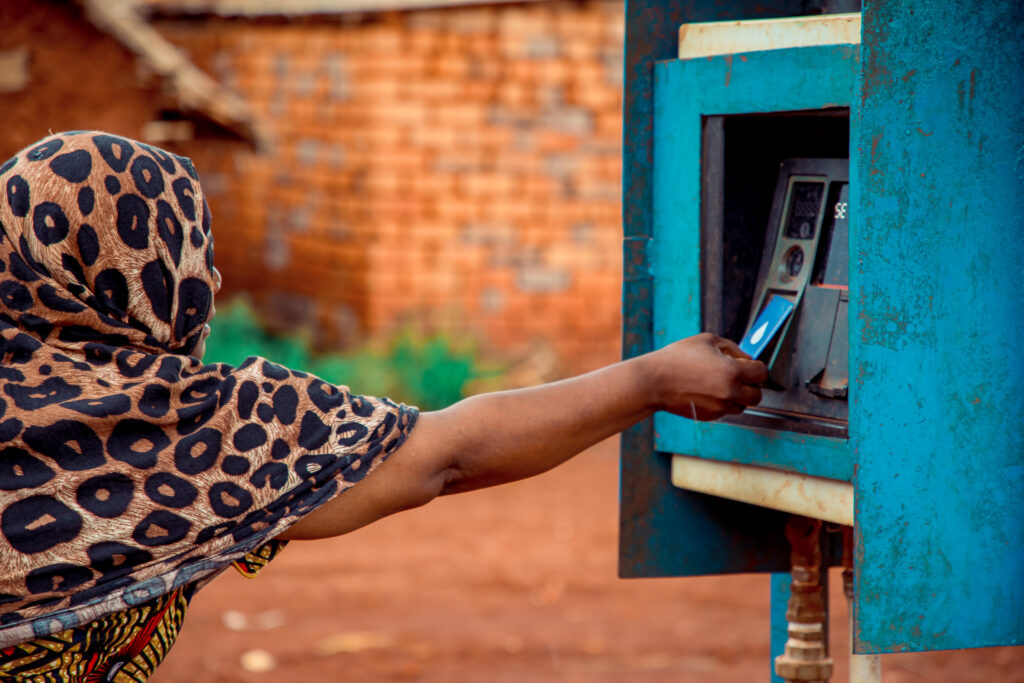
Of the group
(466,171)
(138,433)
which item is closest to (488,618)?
(138,433)

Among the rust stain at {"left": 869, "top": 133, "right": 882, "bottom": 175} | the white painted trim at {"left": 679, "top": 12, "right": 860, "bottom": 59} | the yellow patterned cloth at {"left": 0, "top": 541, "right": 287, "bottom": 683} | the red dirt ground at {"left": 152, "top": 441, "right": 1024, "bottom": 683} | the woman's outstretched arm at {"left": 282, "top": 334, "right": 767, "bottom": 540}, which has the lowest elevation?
the red dirt ground at {"left": 152, "top": 441, "right": 1024, "bottom": 683}

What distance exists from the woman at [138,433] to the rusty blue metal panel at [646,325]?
72 centimetres

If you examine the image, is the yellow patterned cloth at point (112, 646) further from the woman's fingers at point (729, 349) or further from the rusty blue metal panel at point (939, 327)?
the rusty blue metal panel at point (939, 327)

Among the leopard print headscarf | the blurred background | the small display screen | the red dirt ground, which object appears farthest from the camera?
the blurred background

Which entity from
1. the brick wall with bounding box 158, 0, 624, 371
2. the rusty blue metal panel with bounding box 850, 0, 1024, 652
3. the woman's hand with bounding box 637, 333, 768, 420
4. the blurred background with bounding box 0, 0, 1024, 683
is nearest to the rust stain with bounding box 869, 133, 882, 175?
the rusty blue metal panel with bounding box 850, 0, 1024, 652

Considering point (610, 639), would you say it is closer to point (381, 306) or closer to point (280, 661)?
point (280, 661)

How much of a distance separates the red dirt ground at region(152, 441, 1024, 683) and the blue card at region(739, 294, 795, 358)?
2.87 m

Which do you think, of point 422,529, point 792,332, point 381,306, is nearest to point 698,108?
point 792,332

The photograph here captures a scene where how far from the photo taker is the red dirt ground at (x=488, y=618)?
4.93m

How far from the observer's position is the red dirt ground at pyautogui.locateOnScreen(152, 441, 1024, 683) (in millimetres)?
4930

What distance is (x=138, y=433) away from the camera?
1712 mm

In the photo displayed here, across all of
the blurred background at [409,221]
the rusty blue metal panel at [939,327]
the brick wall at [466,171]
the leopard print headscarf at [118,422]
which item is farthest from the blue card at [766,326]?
the brick wall at [466,171]

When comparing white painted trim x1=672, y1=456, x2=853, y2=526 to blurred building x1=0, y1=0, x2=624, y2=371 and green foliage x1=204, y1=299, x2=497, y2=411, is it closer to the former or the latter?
green foliage x1=204, y1=299, x2=497, y2=411

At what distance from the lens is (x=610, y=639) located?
5.32 meters
